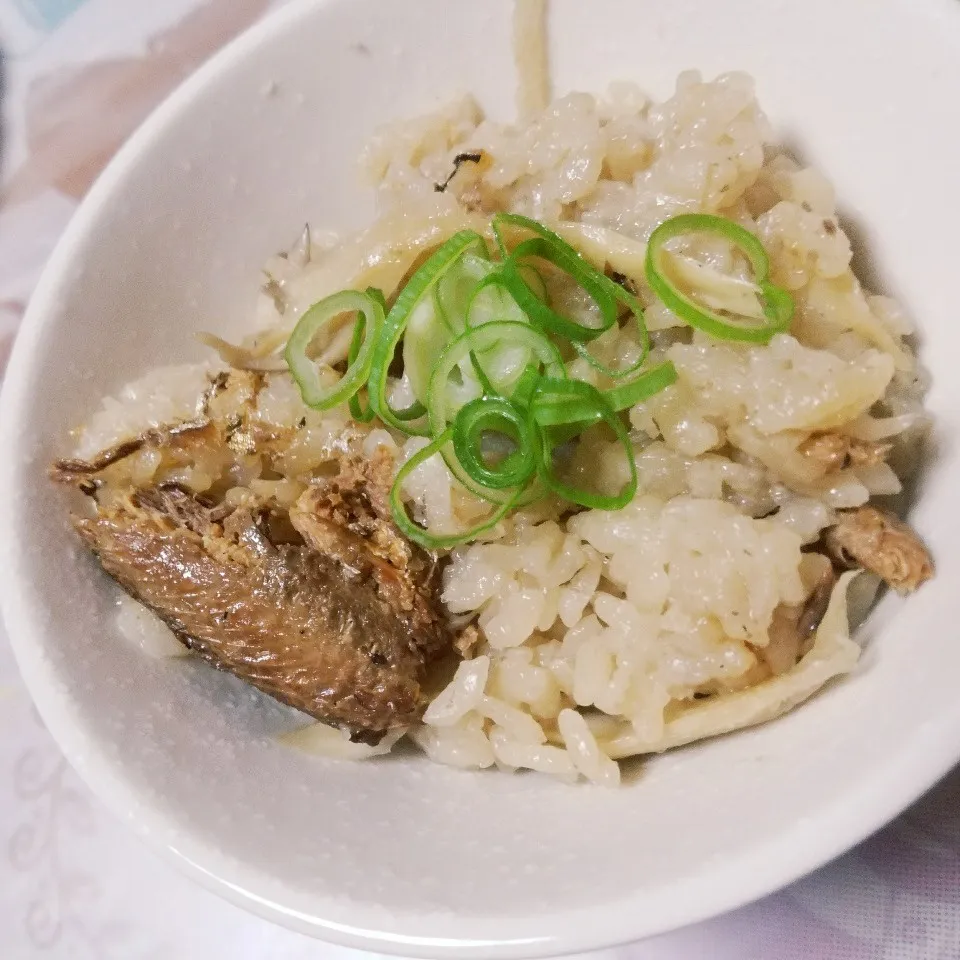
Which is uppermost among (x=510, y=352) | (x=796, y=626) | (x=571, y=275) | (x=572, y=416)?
(x=571, y=275)

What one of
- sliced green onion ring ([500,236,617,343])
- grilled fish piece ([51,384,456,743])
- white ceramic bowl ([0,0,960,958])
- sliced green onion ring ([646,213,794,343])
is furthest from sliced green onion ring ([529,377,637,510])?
white ceramic bowl ([0,0,960,958])

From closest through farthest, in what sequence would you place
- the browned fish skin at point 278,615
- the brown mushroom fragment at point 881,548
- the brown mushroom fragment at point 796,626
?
1. the brown mushroom fragment at point 881,548
2. the brown mushroom fragment at point 796,626
3. the browned fish skin at point 278,615

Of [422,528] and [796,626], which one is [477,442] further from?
[796,626]

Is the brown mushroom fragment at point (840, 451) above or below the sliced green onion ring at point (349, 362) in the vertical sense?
below

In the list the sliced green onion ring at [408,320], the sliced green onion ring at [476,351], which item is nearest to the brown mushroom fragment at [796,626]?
the sliced green onion ring at [476,351]

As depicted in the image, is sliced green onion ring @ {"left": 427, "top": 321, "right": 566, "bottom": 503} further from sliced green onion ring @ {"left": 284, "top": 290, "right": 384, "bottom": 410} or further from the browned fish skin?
the browned fish skin

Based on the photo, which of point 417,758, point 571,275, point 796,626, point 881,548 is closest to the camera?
point 881,548

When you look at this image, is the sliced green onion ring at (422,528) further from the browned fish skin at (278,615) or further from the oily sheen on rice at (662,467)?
the browned fish skin at (278,615)

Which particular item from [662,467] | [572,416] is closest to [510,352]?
[572,416]
